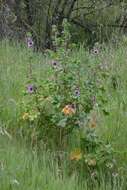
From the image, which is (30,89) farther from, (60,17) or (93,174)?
(60,17)

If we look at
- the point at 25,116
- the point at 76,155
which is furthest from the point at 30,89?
the point at 76,155

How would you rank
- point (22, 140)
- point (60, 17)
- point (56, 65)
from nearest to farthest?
point (22, 140)
point (56, 65)
point (60, 17)

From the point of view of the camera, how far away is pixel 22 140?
3836mm

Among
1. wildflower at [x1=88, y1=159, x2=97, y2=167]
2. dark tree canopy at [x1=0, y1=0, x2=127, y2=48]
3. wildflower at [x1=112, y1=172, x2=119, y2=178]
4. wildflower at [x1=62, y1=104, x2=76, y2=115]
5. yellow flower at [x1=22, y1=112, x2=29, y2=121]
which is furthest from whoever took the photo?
dark tree canopy at [x1=0, y1=0, x2=127, y2=48]

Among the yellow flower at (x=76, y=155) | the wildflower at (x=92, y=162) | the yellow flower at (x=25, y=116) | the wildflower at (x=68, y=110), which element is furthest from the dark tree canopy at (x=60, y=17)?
the wildflower at (x=92, y=162)

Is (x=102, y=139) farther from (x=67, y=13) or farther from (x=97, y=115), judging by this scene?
(x=67, y=13)

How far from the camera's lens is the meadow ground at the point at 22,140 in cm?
317

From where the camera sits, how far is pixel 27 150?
364 cm

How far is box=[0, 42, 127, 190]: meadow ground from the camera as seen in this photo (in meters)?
3.17

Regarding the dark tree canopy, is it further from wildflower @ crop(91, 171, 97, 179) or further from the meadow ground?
wildflower @ crop(91, 171, 97, 179)

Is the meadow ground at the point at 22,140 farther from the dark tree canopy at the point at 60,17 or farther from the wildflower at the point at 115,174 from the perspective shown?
the dark tree canopy at the point at 60,17

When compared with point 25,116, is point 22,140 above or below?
below

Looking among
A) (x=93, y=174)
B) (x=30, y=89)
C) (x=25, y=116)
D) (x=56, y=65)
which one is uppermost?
(x=56, y=65)

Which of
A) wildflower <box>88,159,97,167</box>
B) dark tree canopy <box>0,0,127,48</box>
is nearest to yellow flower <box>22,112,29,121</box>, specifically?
wildflower <box>88,159,97,167</box>
